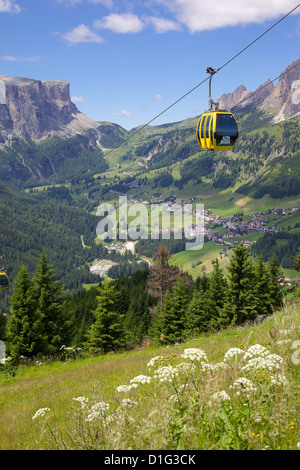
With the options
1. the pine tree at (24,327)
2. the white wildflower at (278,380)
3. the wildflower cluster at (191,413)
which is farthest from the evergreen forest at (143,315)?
the wildflower cluster at (191,413)

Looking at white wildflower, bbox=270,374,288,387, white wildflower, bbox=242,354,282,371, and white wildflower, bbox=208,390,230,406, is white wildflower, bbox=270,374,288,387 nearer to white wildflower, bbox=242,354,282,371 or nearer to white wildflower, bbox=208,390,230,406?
white wildflower, bbox=242,354,282,371

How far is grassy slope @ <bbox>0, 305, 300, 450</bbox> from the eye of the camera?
13.8 feet

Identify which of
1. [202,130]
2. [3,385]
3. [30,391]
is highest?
[202,130]

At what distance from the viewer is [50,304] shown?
32844 mm

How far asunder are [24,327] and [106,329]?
7.10 m

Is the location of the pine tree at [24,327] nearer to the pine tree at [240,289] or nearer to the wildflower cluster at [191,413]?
the pine tree at [240,289]

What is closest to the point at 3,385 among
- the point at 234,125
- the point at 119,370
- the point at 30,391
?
the point at 30,391

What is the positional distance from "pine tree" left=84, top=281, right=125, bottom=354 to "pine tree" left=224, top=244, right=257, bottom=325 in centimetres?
1596

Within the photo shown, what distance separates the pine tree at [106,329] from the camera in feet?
98.1

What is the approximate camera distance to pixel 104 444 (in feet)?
13.7

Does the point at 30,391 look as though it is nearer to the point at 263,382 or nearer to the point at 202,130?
the point at 263,382

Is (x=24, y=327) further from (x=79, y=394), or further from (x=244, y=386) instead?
(x=244, y=386)

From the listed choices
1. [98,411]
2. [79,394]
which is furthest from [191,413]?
[79,394]
